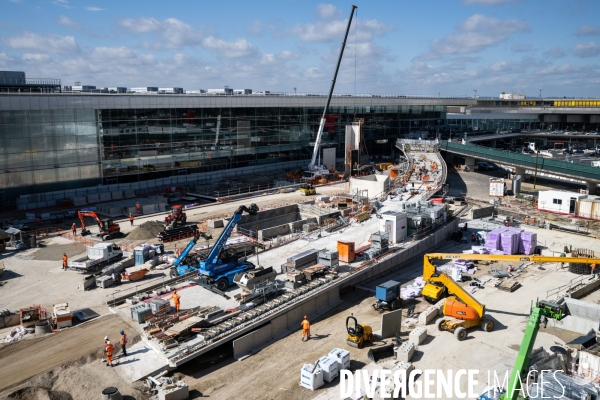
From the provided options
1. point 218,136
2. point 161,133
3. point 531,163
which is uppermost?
point 161,133

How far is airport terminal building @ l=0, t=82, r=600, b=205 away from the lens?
3772 cm

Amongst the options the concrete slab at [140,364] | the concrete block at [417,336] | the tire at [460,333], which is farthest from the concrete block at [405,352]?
the concrete slab at [140,364]

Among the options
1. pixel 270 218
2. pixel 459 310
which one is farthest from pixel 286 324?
pixel 270 218

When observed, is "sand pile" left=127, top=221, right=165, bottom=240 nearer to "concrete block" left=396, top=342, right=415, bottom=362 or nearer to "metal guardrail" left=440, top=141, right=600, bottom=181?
"concrete block" left=396, top=342, right=415, bottom=362

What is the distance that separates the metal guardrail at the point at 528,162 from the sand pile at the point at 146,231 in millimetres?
32359

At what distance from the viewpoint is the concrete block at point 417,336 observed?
18297mm

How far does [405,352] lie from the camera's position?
1722 centimetres

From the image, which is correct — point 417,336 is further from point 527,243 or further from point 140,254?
point 140,254

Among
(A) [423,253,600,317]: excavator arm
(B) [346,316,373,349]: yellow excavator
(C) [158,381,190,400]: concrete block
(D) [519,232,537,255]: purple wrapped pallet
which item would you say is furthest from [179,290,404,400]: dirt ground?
(D) [519,232,537,255]: purple wrapped pallet

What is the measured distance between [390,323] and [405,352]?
6.82 feet

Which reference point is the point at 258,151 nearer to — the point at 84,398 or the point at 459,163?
the point at 459,163

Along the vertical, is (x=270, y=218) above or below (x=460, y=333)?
above

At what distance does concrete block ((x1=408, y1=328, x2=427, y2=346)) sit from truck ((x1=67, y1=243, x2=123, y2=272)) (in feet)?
51.2

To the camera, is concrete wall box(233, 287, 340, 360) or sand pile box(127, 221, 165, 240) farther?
sand pile box(127, 221, 165, 240)
